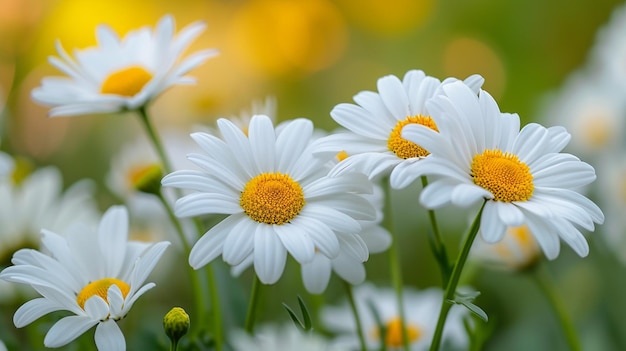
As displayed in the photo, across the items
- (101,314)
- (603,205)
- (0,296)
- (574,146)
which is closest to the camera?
(101,314)

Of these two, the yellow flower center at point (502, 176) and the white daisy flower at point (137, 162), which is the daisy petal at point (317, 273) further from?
the white daisy flower at point (137, 162)

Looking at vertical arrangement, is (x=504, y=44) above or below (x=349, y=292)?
below

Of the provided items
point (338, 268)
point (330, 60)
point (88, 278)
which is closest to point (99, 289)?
point (88, 278)

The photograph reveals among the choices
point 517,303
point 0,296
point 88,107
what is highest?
point 88,107

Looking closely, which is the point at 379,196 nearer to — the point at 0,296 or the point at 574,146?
the point at 0,296

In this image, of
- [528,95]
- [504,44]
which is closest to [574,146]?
[528,95]

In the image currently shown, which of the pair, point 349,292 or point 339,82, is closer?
point 349,292

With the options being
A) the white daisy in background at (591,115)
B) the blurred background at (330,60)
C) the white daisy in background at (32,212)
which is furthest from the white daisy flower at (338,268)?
the white daisy in background at (591,115)

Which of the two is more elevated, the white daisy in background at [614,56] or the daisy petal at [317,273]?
the daisy petal at [317,273]
